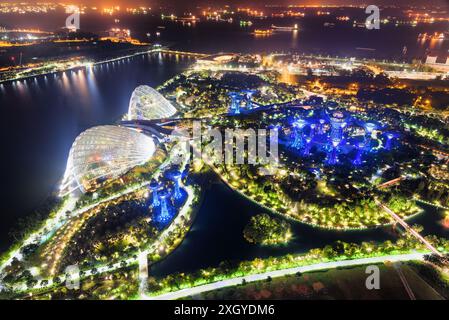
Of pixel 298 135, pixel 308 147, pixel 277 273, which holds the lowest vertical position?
pixel 277 273

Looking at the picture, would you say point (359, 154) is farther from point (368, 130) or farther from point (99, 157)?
point (99, 157)

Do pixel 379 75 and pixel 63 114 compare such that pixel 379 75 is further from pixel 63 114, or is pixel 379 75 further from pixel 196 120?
pixel 63 114

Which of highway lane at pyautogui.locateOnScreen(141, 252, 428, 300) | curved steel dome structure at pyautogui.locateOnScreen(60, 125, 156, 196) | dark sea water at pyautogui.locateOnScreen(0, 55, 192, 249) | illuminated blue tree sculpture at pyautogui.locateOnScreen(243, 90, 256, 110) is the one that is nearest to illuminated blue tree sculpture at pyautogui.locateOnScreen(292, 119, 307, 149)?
illuminated blue tree sculpture at pyautogui.locateOnScreen(243, 90, 256, 110)

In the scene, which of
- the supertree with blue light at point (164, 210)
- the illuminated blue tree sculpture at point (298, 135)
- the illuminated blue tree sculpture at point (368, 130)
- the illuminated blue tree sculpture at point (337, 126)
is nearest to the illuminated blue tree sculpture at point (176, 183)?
the supertree with blue light at point (164, 210)

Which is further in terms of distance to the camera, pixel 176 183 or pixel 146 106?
pixel 146 106

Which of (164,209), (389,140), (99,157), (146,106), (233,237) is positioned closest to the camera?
(233,237)

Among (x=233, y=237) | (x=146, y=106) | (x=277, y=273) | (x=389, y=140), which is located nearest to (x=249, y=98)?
(x=146, y=106)
